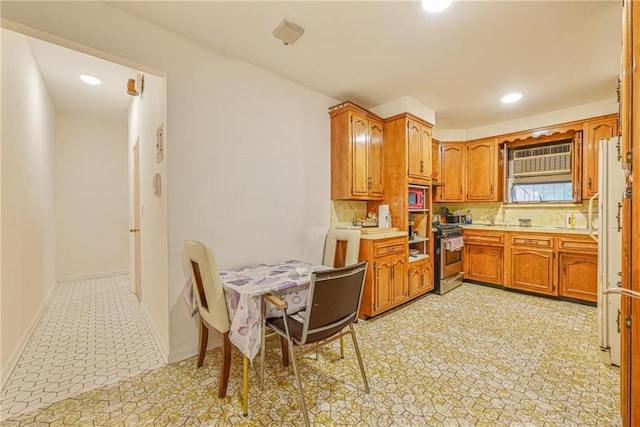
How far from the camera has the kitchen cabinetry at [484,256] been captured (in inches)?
157

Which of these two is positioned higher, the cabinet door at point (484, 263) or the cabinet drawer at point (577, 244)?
the cabinet drawer at point (577, 244)

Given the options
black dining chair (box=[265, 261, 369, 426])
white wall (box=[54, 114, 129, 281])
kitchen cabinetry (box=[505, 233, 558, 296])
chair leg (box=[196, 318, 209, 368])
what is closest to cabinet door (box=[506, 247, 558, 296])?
kitchen cabinetry (box=[505, 233, 558, 296])

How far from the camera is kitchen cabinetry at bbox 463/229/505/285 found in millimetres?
3992

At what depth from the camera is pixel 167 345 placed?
7.18ft

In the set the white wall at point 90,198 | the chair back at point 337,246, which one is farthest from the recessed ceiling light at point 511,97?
the white wall at point 90,198

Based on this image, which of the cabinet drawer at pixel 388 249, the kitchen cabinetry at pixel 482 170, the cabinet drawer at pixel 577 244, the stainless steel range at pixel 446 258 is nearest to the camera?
the cabinet drawer at pixel 388 249

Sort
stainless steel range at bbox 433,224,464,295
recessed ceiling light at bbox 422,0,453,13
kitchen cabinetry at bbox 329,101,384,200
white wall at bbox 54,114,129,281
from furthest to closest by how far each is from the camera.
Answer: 1. white wall at bbox 54,114,129,281
2. stainless steel range at bbox 433,224,464,295
3. kitchen cabinetry at bbox 329,101,384,200
4. recessed ceiling light at bbox 422,0,453,13

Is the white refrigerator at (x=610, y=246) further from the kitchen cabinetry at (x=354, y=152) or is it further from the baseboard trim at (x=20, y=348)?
the baseboard trim at (x=20, y=348)

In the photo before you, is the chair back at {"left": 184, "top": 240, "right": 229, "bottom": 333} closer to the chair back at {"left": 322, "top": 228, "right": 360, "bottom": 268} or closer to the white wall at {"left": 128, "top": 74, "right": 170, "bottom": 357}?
the white wall at {"left": 128, "top": 74, "right": 170, "bottom": 357}

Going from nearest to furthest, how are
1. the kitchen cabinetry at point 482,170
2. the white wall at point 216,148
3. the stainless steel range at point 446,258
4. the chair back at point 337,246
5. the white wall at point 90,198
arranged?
the white wall at point 216,148, the chair back at point 337,246, the stainless steel range at point 446,258, the kitchen cabinetry at point 482,170, the white wall at point 90,198

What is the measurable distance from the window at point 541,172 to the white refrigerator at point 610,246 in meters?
2.15

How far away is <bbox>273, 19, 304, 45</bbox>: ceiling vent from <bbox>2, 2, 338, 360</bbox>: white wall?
58cm

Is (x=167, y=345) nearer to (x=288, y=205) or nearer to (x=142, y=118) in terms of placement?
(x=288, y=205)

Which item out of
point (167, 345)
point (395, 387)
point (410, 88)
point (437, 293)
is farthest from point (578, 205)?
point (167, 345)
